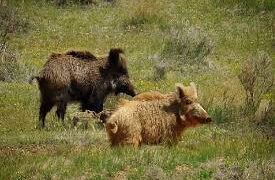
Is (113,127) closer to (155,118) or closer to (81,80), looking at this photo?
(155,118)

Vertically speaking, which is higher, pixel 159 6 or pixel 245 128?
pixel 159 6

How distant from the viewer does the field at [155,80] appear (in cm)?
948

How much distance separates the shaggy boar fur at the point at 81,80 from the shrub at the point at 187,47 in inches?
301

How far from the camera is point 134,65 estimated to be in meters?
21.1

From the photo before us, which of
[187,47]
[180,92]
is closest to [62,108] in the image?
[180,92]

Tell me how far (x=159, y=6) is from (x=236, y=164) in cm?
1835

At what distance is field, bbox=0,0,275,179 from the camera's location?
948 cm

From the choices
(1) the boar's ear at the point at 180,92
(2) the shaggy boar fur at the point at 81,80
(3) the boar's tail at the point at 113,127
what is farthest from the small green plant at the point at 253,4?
(3) the boar's tail at the point at 113,127

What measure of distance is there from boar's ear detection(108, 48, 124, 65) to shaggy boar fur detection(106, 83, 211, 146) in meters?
3.25

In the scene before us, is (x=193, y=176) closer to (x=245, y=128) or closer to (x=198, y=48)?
(x=245, y=128)

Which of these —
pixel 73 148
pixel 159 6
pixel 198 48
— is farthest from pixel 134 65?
pixel 73 148

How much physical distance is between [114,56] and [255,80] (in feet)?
13.4

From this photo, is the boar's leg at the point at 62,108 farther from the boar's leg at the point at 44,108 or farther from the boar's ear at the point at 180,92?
the boar's ear at the point at 180,92

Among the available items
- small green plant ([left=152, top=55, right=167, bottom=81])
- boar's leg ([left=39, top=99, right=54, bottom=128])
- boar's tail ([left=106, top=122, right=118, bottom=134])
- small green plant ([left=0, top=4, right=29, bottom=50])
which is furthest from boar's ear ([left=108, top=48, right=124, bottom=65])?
small green plant ([left=0, top=4, right=29, bottom=50])
